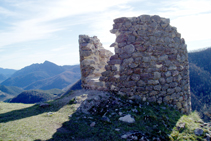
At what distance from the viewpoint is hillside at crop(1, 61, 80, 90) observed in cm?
4981

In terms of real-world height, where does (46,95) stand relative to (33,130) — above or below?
below

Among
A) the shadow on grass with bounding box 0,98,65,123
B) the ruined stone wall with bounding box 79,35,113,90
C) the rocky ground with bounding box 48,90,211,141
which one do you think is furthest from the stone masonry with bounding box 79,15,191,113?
the shadow on grass with bounding box 0,98,65,123

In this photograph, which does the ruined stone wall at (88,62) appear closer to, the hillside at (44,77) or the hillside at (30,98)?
the hillside at (30,98)

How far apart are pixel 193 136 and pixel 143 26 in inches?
141

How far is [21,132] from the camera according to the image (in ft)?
11.4

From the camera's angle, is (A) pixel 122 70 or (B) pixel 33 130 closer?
(B) pixel 33 130

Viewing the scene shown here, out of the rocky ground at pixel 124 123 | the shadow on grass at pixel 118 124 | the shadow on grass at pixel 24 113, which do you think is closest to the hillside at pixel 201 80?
the rocky ground at pixel 124 123

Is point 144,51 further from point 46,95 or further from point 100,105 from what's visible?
point 46,95

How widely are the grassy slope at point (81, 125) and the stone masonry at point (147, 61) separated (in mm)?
629

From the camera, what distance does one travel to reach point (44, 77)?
5862 centimetres

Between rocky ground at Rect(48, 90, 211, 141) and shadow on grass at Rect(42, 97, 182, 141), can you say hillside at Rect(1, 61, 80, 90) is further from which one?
shadow on grass at Rect(42, 97, 182, 141)

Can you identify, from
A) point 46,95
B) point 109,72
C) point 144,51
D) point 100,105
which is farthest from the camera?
point 46,95

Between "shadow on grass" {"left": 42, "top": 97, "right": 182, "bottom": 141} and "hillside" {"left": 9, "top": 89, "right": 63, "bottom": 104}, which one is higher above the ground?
"shadow on grass" {"left": 42, "top": 97, "right": 182, "bottom": 141}

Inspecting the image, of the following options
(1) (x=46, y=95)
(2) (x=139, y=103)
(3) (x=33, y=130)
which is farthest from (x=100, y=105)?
(1) (x=46, y=95)
